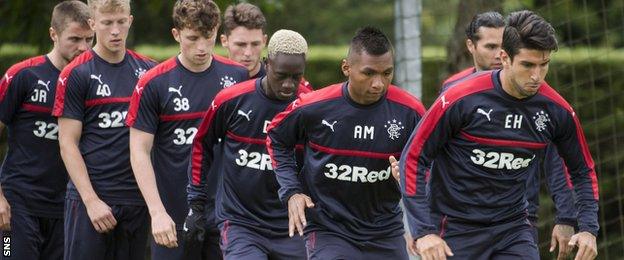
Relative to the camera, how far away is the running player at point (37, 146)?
9.45 m

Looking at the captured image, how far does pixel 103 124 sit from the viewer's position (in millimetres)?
9016

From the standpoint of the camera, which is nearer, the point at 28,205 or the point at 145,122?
the point at 145,122

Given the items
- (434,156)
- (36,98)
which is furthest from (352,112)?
(36,98)

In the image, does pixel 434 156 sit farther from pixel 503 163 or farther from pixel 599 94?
pixel 599 94

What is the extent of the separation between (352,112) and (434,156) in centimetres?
60

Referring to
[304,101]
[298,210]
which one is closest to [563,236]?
[298,210]

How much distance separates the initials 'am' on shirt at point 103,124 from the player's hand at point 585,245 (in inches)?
124

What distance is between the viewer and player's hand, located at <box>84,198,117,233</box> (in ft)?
28.6

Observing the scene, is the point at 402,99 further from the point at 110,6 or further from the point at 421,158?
the point at 110,6

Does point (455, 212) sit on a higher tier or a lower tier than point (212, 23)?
lower

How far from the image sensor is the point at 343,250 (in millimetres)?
7586

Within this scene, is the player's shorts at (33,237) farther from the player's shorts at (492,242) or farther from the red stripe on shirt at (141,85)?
the player's shorts at (492,242)

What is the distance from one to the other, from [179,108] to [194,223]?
812mm

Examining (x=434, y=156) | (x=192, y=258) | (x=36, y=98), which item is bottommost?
(x=192, y=258)
